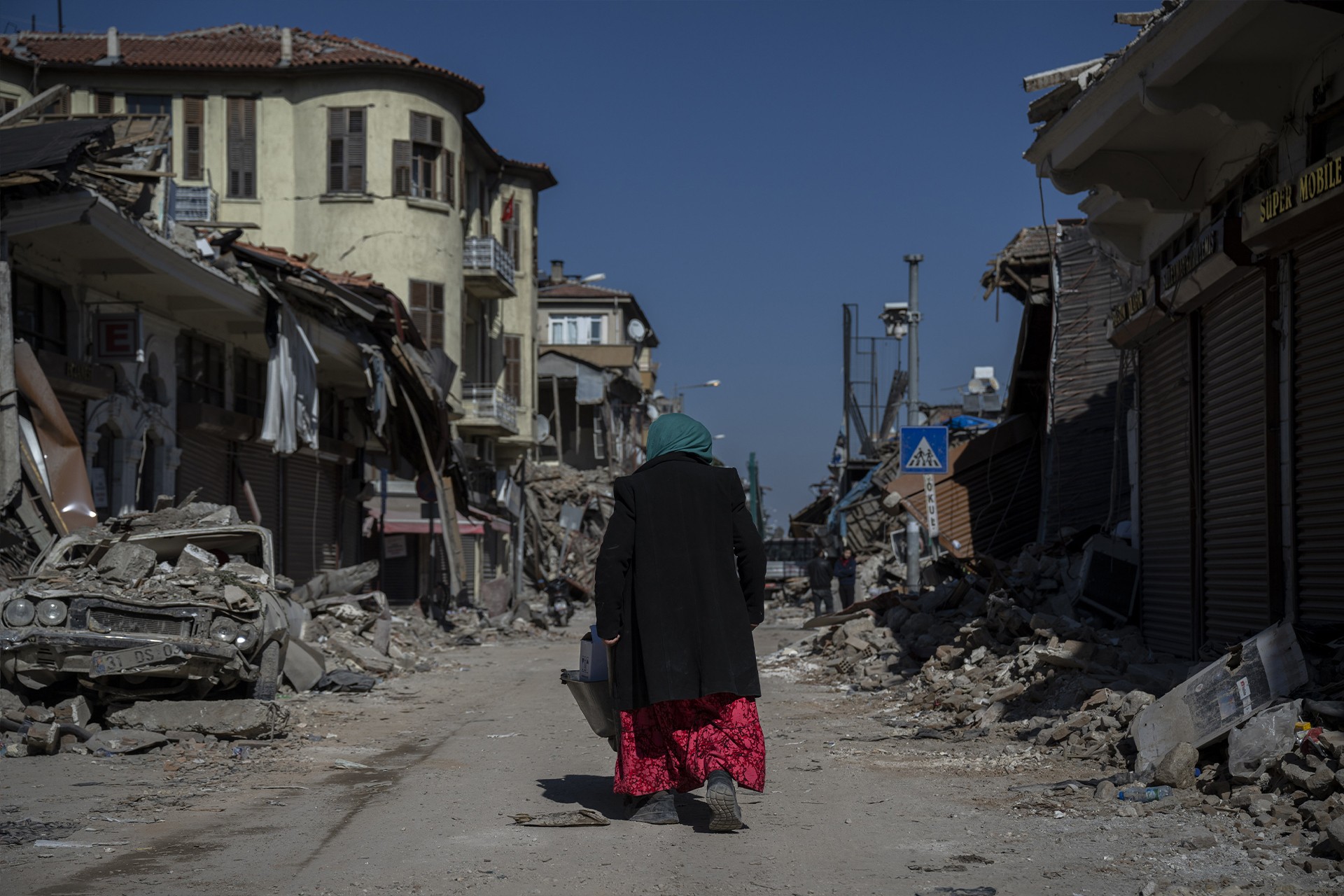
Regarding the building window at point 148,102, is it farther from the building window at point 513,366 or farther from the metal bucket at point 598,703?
the metal bucket at point 598,703

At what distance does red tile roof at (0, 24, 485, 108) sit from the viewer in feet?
107

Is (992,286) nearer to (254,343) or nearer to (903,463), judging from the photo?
(903,463)

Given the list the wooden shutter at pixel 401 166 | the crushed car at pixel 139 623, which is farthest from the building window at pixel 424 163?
the crushed car at pixel 139 623

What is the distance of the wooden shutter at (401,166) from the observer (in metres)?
33.6

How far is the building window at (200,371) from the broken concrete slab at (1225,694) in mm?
16803

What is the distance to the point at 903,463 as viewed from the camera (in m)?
19.6

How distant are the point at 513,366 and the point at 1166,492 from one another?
104 ft

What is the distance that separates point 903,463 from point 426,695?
7777 mm

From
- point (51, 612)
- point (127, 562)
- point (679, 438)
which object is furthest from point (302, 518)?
point (679, 438)

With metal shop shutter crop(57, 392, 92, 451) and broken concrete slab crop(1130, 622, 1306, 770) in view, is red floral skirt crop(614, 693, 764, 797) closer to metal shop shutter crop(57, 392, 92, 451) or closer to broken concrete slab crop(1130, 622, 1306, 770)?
broken concrete slab crop(1130, 622, 1306, 770)

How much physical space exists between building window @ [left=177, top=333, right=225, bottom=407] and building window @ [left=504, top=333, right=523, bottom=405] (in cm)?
2044

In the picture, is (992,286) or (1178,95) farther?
(992,286)

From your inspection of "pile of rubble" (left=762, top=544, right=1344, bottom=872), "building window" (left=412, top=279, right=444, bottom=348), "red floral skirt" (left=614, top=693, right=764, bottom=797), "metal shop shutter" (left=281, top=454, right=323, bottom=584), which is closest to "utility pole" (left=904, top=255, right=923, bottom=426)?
"pile of rubble" (left=762, top=544, right=1344, bottom=872)

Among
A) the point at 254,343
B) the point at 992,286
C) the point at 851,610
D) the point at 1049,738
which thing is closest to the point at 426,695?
the point at 851,610
